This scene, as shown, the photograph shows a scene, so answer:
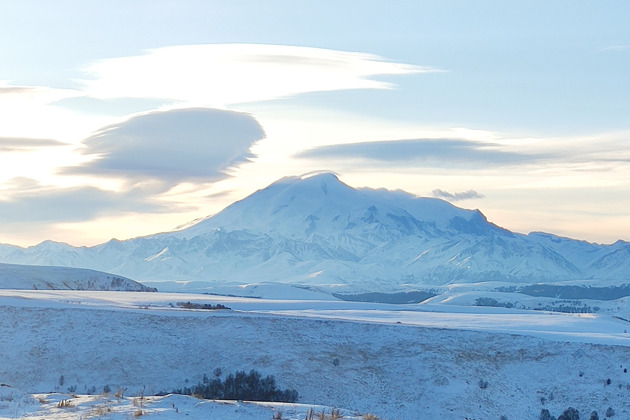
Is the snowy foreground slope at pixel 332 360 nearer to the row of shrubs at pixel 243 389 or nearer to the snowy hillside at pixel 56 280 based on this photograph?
the row of shrubs at pixel 243 389

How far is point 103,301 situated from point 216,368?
2450cm

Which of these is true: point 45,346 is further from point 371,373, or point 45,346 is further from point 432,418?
point 432,418

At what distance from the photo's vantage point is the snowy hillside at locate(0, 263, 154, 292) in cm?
11288

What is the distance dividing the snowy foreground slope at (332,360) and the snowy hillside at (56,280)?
5350cm

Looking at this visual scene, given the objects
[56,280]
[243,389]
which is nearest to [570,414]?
[243,389]

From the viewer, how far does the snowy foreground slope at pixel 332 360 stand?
47875 millimetres

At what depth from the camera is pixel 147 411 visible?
27.9 m

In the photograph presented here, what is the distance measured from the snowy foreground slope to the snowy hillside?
5350 centimetres

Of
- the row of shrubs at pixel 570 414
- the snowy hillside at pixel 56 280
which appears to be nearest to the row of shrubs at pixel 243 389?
the row of shrubs at pixel 570 414

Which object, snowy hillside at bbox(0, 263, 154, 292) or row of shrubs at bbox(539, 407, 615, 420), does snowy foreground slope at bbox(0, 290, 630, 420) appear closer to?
row of shrubs at bbox(539, 407, 615, 420)

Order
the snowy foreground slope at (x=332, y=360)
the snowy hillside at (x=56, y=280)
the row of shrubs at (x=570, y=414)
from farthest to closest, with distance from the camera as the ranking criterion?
the snowy hillside at (x=56, y=280) → the snowy foreground slope at (x=332, y=360) → the row of shrubs at (x=570, y=414)

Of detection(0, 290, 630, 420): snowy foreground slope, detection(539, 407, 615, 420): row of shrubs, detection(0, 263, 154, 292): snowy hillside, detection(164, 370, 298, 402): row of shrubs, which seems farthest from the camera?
detection(0, 263, 154, 292): snowy hillside

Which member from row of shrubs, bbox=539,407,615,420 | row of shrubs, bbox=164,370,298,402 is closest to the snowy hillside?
row of shrubs, bbox=164,370,298,402

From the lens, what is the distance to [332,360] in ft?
173
